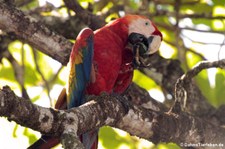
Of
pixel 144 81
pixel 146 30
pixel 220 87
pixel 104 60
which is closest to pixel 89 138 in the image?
pixel 104 60

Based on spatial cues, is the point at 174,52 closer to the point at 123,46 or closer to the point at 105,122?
the point at 123,46

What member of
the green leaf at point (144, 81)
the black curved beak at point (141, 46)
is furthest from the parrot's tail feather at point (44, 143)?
the green leaf at point (144, 81)

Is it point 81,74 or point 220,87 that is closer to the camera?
point 81,74

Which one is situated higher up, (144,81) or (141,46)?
(141,46)

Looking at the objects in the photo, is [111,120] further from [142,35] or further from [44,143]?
[142,35]

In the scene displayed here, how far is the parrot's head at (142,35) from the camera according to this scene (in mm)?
3939

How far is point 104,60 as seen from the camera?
3.68 m

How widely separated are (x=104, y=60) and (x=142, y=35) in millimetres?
503

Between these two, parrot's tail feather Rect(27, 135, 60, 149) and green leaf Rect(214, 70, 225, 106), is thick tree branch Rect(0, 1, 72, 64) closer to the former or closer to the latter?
parrot's tail feather Rect(27, 135, 60, 149)

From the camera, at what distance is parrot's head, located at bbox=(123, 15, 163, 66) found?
3.94 meters

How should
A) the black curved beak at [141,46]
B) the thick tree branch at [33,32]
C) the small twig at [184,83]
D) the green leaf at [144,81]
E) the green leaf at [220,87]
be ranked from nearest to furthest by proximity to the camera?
1. the small twig at [184,83]
2. the thick tree branch at [33,32]
3. the black curved beak at [141,46]
4. the green leaf at [220,87]
5. the green leaf at [144,81]

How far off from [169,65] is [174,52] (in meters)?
0.84

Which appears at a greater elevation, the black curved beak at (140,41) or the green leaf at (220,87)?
the black curved beak at (140,41)

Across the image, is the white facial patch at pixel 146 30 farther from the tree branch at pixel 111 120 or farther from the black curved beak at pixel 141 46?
the tree branch at pixel 111 120
